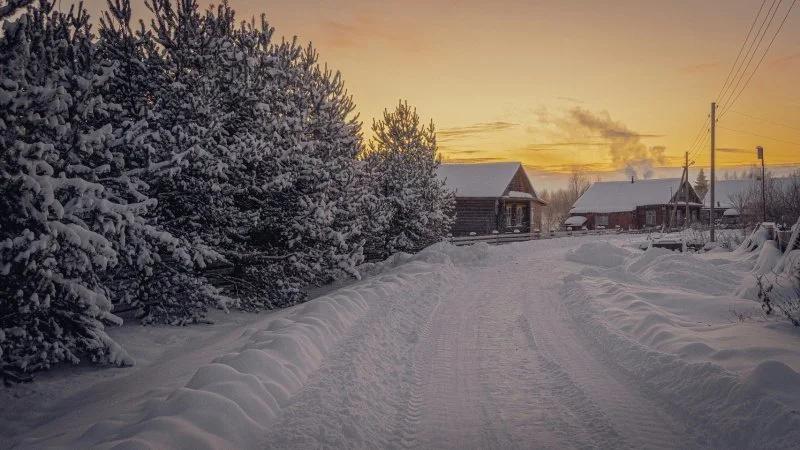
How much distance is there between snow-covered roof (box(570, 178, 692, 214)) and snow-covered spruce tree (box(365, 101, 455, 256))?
40.2m

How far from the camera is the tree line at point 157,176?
7.11m

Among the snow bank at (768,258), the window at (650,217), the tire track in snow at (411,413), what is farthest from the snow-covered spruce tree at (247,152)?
the window at (650,217)

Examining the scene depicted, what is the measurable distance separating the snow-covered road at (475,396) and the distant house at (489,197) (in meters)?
31.9

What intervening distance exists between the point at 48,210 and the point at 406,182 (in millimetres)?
18152

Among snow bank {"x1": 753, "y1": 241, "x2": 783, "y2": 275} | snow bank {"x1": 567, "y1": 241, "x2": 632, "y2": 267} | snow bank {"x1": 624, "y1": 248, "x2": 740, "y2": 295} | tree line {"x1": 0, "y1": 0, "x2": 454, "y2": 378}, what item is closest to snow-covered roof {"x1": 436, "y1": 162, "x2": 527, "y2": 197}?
snow bank {"x1": 567, "y1": 241, "x2": 632, "y2": 267}

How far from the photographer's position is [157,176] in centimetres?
1088

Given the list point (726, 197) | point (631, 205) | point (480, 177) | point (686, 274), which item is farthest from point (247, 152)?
point (726, 197)

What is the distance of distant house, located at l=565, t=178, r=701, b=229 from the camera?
58.5 m

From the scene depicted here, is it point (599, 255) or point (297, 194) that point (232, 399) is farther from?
point (599, 255)

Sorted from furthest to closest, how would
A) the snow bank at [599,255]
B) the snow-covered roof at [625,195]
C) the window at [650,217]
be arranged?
the window at [650,217]
the snow-covered roof at [625,195]
the snow bank at [599,255]

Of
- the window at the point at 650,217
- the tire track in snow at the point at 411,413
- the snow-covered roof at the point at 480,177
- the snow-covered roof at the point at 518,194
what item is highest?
the snow-covered roof at the point at 480,177

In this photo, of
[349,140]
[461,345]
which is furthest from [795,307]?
[349,140]

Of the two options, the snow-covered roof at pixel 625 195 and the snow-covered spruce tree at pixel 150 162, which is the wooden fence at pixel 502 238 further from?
the snow-covered spruce tree at pixel 150 162

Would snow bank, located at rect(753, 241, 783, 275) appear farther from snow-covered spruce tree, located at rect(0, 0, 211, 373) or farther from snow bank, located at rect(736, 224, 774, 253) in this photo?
snow-covered spruce tree, located at rect(0, 0, 211, 373)
